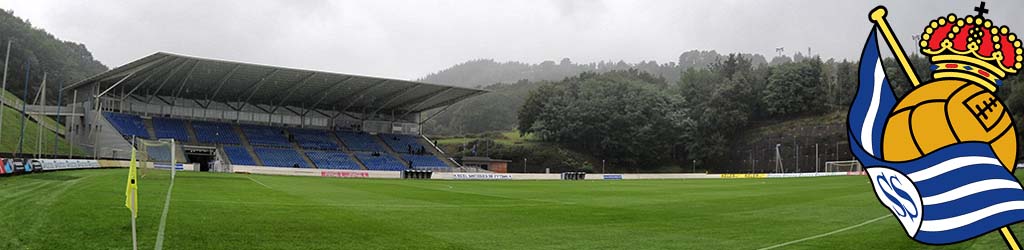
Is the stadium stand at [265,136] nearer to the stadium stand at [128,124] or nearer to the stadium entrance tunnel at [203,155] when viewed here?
the stadium entrance tunnel at [203,155]

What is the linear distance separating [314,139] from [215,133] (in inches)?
396

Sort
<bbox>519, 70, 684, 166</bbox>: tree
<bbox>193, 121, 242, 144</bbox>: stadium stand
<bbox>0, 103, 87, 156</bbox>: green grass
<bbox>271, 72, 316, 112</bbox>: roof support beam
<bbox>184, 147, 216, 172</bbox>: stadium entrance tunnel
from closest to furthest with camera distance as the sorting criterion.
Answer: <bbox>0, 103, 87, 156</bbox>: green grass, <bbox>271, 72, 316, 112</bbox>: roof support beam, <bbox>184, 147, 216, 172</bbox>: stadium entrance tunnel, <bbox>193, 121, 242, 144</bbox>: stadium stand, <bbox>519, 70, 684, 166</bbox>: tree

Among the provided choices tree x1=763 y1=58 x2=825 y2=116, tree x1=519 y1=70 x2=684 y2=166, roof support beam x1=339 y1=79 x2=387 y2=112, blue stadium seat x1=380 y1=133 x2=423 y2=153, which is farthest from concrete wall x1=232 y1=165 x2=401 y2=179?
tree x1=763 y1=58 x2=825 y2=116

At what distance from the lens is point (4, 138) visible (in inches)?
2258

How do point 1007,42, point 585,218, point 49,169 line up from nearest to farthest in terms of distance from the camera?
point 1007,42, point 585,218, point 49,169

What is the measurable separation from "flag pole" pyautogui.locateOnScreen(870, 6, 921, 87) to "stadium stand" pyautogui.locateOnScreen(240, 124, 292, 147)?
2621 inches

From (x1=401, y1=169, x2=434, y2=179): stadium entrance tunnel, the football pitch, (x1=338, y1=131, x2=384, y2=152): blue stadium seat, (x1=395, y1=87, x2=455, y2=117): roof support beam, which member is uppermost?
(x1=395, y1=87, x2=455, y2=117): roof support beam

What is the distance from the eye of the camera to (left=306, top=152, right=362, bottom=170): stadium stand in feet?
217

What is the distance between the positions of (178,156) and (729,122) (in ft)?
258

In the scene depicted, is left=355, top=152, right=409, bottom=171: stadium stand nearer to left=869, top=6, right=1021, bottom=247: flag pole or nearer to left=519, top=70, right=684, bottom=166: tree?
left=519, top=70, right=684, bottom=166: tree

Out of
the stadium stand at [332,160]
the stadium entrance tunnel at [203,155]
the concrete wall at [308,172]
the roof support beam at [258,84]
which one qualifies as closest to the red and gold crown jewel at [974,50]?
the concrete wall at [308,172]

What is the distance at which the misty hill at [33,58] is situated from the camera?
9788 centimetres

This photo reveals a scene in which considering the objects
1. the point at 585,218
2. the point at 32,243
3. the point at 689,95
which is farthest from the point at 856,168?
the point at 32,243

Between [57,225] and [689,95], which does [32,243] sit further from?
[689,95]
